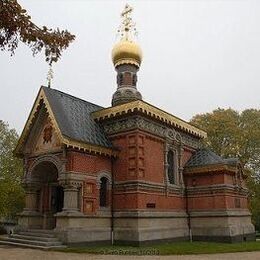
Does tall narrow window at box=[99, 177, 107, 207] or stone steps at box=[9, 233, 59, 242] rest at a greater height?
tall narrow window at box=[99, 177, 107, 207]

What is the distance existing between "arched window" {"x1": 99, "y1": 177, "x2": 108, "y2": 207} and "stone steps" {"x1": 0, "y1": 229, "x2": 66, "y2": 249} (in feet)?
10.5

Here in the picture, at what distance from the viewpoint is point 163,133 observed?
74.1ft

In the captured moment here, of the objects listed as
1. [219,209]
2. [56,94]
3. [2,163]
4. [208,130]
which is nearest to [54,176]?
[56,94]

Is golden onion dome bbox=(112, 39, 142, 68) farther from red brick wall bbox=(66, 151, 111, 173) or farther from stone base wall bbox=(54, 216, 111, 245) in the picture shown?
stone base wall bbox=(54, 216, 111, 245)

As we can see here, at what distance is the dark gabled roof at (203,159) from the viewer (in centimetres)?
2393

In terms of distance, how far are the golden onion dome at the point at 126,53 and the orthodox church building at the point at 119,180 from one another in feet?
14.5

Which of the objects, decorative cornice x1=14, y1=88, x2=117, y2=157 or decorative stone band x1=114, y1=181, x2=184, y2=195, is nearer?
decorative cornice x1=14, y1=88, x2=117, y2=157

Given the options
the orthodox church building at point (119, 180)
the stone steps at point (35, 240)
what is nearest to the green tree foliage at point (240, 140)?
the orthodox church building at point (119, 180)

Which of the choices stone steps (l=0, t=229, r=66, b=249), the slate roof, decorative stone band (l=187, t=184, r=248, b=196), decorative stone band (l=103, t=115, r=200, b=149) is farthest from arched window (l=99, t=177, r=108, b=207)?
the slate roof

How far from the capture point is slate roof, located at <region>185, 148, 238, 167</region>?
2384 centimetres

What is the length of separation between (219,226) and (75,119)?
10.5 meters

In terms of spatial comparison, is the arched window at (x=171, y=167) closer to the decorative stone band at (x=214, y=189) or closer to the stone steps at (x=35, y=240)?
the decorative stone band at (x=214, y=189)

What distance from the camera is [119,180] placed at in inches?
803

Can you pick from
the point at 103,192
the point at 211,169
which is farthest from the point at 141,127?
the point at 211,169
